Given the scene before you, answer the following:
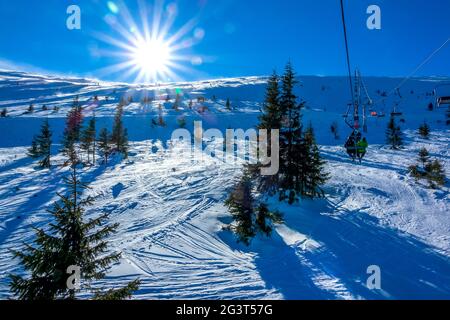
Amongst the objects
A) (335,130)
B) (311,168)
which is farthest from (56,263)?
(335,130)

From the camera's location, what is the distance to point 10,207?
1797cm

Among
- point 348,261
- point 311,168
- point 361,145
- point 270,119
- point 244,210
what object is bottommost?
point 348,261

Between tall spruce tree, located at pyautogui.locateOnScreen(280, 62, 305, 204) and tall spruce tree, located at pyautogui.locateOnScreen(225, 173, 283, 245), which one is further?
tall spruce tree, located at pyautogui.locateOnScreen(280, 62, 305, 204)

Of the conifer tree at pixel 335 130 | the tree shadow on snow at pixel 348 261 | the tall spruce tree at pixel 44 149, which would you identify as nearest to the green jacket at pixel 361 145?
the tree shadow on snow at pixel 348 261

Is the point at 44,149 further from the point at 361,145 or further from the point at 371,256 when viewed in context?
the point at 371,256

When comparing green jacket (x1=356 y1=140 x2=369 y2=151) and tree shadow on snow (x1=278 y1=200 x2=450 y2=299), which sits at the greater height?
green jacket (x1=356 y1=140 x2=369 y2=151)

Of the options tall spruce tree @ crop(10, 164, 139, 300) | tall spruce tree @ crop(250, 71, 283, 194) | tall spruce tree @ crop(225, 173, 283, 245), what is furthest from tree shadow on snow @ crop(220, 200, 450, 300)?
tall spruce tree @ crop(10, 164, 139, 300)

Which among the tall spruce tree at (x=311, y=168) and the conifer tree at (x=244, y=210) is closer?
the conifer tree at (x=244, y=210)

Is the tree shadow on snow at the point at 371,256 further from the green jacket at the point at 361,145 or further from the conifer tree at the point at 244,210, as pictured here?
the green jacket at the point at 361,145

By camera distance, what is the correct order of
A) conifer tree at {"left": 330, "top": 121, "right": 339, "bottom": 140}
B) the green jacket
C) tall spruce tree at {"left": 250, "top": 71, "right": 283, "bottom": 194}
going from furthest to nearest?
1. conifer tree at {"left": 330, "top": 121, "right": 339, "bottom": 140}
2. tall spruce tree at {"left": 250, "top": 71, "right": 283, "bottom": 194}
3. the green jacket

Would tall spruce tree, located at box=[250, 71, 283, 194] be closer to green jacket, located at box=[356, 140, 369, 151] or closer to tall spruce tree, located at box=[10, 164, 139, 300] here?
green jacket, located at box=[356, 140, 369, 151]
